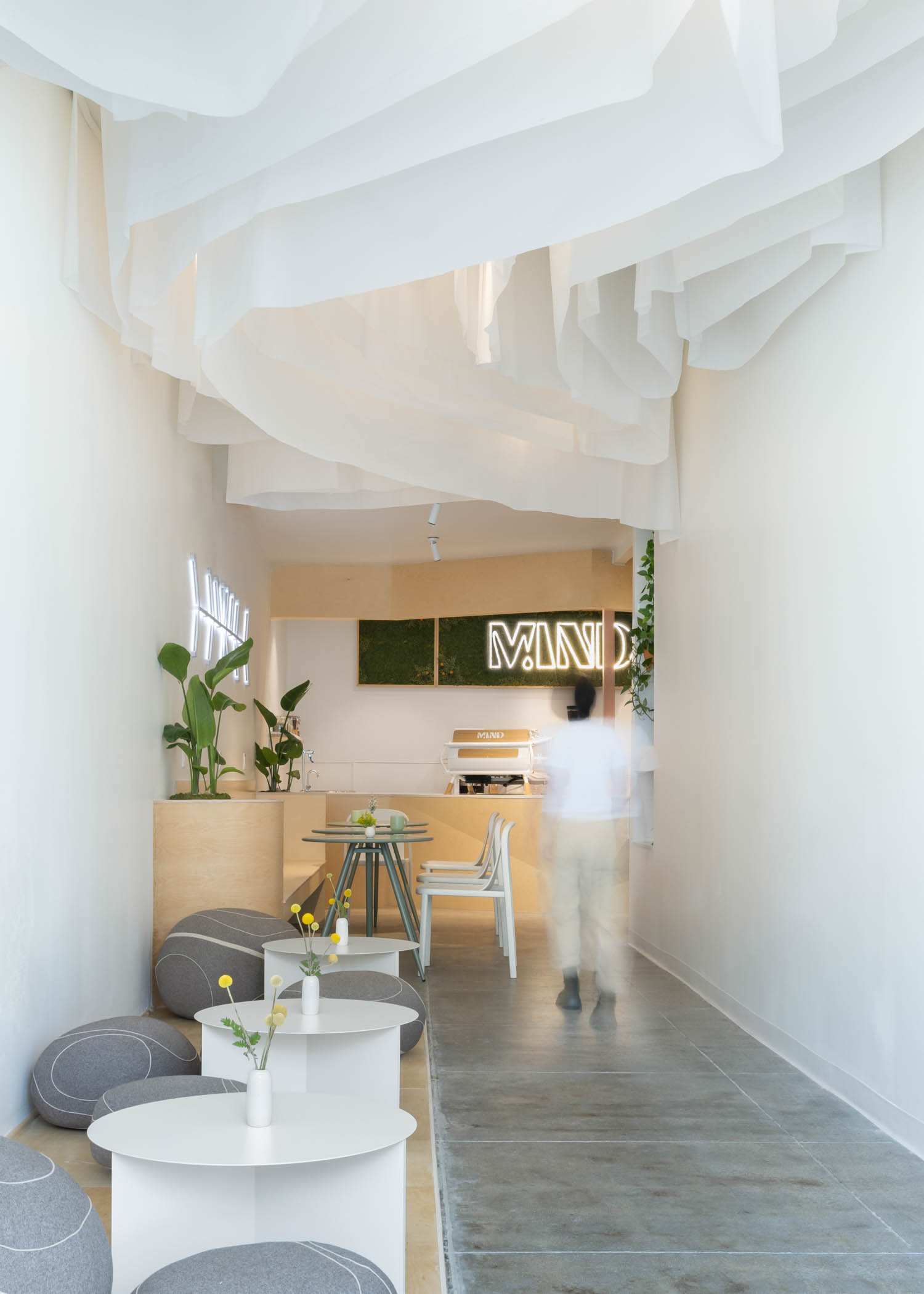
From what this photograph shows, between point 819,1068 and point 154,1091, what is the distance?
95.4 inches

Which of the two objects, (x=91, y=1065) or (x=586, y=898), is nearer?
(x=91, y=1065)

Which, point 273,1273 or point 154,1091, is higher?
point 273,1273

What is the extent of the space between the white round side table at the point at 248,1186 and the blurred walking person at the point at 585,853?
9.71 feet

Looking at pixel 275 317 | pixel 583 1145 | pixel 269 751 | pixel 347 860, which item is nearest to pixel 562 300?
pixel 275 317

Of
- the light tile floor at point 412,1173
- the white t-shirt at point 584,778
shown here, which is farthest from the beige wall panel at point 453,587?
the light tile floor at point 412,1173

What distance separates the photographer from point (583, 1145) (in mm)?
3174

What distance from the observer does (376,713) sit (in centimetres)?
1302

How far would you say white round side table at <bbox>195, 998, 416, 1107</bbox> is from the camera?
9.98 ft

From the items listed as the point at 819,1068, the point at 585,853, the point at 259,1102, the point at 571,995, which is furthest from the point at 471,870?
the point at 259,1102

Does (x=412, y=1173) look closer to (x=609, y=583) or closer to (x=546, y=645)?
(x=609, y=583)

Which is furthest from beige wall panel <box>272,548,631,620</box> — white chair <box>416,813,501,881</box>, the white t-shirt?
the white t-shirt

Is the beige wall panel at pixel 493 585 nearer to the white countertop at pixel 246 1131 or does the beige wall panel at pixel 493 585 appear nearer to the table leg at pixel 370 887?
the table leg at pixel 370 887

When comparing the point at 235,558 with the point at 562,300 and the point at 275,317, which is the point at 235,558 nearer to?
the point at 275,317

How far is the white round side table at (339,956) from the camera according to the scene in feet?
13.8
